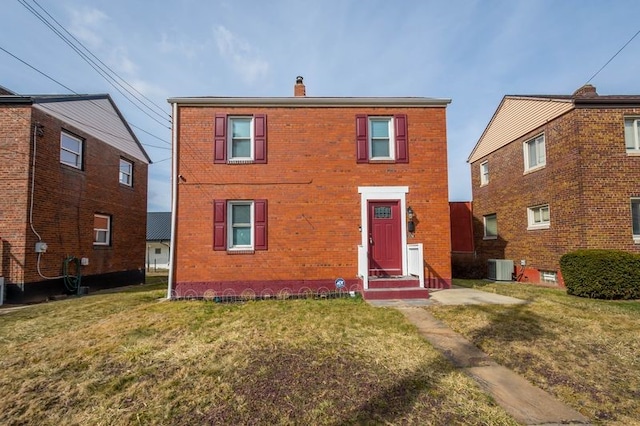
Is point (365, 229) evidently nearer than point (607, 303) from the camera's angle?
No

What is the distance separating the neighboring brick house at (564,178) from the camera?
1000cm

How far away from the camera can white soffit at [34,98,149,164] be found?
11.1m

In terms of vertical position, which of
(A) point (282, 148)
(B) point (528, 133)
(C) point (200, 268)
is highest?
(B) point (528, 133)

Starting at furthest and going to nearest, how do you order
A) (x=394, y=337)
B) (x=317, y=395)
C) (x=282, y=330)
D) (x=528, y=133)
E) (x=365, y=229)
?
(x=528, y=133) → (x=365, y=229) → (x=282, y=330) → (x=394, y=337) → (x=317, y=395)

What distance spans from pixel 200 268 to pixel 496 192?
44.2 feet

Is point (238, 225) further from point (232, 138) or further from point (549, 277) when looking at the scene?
point (549, 277)

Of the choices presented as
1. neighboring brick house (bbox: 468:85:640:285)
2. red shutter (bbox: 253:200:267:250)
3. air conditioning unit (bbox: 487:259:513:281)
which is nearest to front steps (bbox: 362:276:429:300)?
red shutter (bbox: 253:200:267:250)

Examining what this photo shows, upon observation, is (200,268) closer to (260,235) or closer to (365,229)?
(260,235)

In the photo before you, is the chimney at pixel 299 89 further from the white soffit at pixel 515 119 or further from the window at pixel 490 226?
the window at pixel 490 226

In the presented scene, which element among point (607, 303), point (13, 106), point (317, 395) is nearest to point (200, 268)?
point (317, 395)

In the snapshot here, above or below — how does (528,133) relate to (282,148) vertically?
above

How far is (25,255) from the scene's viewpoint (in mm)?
9500

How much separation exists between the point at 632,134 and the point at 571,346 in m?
9.71

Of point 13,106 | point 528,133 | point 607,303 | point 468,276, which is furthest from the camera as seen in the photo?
point 468,276
